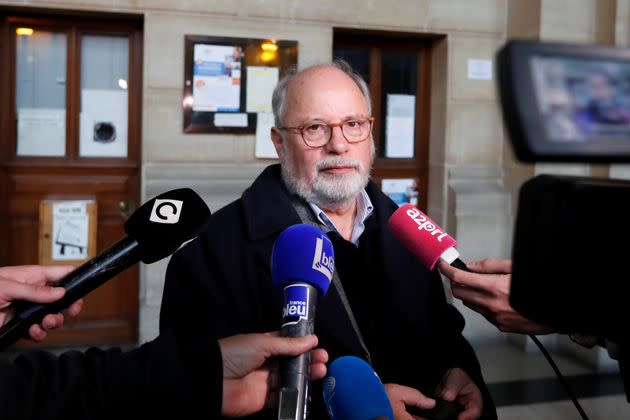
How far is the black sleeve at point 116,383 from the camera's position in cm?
96

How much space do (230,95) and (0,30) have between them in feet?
4.95

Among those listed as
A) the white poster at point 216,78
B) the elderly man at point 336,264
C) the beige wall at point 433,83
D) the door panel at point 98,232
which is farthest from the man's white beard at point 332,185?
the door panel at point 98,232

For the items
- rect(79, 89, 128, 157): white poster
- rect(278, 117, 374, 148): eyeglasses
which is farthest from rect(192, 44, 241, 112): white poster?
rect(278, 117, 374, 148): eyeglasses

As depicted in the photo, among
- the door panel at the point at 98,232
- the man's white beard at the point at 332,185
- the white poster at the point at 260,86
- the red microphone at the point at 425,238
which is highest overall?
the white poster at the point at 260,86

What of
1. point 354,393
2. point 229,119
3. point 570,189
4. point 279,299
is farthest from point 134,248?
point 229,119

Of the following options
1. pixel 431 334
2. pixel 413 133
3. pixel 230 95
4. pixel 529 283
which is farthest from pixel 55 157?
pixel 529 283

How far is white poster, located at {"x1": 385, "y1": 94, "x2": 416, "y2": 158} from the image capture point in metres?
4.84

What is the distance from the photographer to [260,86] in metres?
4.29

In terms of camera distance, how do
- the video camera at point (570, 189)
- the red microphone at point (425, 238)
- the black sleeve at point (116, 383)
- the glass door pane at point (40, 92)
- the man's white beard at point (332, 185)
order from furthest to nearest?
1. the glass door pane at point (40, 92)
2. the man's white beard at point (332, 185)
3. the red microphone at point (425, 238)
4. the black sleeve at point (116, 383)
5. the video camera at point (570, 189)

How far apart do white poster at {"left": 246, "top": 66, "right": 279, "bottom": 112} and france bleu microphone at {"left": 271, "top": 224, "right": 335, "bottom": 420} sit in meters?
3.04

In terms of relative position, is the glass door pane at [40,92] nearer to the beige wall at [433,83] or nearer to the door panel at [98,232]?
the door panel at [98,232]

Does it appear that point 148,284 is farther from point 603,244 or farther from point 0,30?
point 603,244

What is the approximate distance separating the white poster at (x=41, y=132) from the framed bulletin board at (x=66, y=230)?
0.34 metres

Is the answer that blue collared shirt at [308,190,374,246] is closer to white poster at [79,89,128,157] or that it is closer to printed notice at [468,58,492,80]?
white poster at [79,89,128,157]
